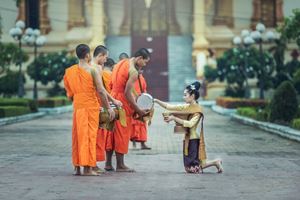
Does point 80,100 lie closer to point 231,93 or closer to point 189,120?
point 189,120

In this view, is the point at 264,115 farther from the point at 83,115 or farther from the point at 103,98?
the point at 83,115

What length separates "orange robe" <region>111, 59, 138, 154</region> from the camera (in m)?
12.9

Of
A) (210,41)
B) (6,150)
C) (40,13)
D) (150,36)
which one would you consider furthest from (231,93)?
(6,150)

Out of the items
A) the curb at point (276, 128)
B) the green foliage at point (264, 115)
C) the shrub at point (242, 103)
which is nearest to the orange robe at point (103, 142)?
the curb at point (276, 128)

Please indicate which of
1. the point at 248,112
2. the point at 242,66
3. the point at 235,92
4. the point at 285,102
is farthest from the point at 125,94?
the point at 235,92

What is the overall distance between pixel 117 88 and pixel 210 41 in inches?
1622

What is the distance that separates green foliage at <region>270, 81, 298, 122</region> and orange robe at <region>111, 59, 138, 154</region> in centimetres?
1086

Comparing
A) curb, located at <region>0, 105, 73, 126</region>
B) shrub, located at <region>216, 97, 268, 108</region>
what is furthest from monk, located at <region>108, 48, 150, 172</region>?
shrub, located at <region>216, 97, 268, 108</region>

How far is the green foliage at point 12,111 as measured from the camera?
28953mm

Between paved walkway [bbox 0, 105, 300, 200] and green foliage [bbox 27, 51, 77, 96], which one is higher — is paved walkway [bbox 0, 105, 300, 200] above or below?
below

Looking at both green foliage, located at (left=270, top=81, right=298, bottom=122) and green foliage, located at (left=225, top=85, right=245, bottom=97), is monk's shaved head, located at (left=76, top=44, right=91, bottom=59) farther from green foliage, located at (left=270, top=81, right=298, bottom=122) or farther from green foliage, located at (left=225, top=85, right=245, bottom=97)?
green foliage, located at (left=225, top=85, right=245, bottom=97)

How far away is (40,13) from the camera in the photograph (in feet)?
185

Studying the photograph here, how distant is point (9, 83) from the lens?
43.3m

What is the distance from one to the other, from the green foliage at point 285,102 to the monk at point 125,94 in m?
10.8
